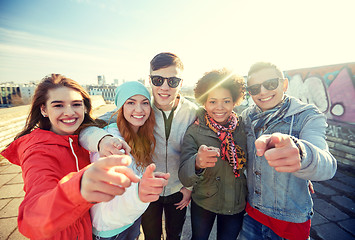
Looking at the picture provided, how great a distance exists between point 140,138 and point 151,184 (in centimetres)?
102

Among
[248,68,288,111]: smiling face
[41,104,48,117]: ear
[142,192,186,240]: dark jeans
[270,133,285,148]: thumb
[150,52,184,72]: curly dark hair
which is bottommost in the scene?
[142,192,186,240]: dark jeans

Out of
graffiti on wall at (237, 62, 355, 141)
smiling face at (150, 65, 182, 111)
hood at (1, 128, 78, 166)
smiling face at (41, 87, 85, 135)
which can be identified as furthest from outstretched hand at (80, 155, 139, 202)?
graffiti on wall at (237, 62, 355, 141)

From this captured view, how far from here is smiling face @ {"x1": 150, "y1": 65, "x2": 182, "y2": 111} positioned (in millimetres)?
1882

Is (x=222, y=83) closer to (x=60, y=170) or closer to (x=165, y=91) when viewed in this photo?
(x=165, y=91)

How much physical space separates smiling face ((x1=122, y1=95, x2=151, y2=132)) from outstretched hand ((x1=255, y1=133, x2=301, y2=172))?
128 cm

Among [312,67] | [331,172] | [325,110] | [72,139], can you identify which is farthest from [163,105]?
[312,67]

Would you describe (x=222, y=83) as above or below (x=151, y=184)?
above

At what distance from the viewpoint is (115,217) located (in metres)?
1.16

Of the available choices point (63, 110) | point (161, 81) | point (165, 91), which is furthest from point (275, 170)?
point (63, 110)

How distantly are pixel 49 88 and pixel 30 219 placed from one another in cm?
118

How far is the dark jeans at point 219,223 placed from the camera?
179 centimetres

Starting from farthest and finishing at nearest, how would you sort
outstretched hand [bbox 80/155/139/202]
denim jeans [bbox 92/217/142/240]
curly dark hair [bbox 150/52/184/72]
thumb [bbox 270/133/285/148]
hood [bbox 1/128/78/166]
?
1. curly dark hair [bbox 150/52/184/72]
2. denim jeans [bbox 92/217/142/240]
3. hood [bbox 1/128/78/166]
4. thumb [bbox 270/133/285/148]
5. outstretched hand [bbox 80/155/139/202]

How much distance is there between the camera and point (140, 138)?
6.07ft

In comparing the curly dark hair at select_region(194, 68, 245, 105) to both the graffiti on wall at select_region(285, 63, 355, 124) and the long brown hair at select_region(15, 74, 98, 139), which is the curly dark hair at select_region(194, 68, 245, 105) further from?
the graffiti on wall at select_region(285, 63, 355, 124)
